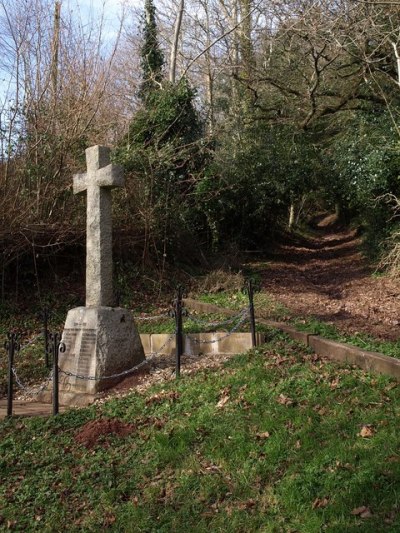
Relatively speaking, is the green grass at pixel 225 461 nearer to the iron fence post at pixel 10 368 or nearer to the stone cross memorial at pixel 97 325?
the iron fence post at pixel 10 368

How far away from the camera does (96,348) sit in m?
7.91

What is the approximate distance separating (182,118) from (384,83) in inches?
245

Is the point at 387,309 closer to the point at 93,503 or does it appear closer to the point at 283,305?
the point at 283,305

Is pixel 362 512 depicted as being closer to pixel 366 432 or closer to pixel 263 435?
pixel 366 432

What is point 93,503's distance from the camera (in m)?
4.79

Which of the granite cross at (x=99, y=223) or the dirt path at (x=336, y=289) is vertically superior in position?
the granite cross at (x=99, y=223)

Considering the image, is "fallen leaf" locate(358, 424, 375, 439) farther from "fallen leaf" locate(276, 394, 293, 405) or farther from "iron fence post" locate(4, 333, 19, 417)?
"iron fence post" locate(4, 333, 19, 417)

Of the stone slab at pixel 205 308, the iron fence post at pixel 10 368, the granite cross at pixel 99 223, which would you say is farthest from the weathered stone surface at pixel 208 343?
the iron fence post at pixel 10 368

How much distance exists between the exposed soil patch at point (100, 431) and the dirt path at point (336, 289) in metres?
4.08

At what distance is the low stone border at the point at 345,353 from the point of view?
636 centimetres

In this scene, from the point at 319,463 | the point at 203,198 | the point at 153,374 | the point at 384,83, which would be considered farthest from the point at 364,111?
the point at 319,463

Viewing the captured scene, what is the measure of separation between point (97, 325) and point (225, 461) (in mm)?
3508

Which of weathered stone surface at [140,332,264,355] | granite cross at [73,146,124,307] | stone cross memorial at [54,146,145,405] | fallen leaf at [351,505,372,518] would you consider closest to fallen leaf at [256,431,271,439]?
fallen leaf at [351,505,372,518]

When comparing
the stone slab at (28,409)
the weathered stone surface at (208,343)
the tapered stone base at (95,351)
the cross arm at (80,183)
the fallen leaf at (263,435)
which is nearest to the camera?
the fallen leaf at (263,435)
